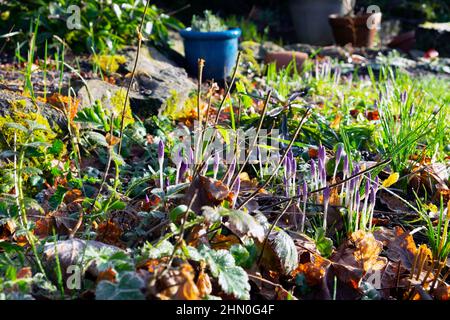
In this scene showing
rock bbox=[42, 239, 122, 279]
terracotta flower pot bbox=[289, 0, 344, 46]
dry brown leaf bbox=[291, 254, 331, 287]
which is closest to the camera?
rock bbox=[42, 239, 122, 279]

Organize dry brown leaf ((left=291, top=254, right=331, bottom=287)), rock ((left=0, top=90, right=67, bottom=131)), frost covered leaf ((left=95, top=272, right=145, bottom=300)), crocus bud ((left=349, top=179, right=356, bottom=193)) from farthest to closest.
A: rock ((left=0, top=90, right=67, bottom=131)) < crocus bud ((left=349, top=179, right=356, bottom=193)) < dry brown leaf ((left=291, top=254, right=331, bottom=287)) < frost covered leaf ((left=95, top=272, right=145, bottom=300))

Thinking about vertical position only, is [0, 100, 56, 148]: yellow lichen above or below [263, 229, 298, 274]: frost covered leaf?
above

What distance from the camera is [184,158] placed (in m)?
2.27

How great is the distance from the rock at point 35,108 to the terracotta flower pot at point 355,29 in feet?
17.9

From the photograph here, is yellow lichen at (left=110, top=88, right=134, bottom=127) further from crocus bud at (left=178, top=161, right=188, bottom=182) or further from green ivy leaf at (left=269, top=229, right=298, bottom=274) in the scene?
green ivy leaf at (left=269, top=229, right=298, bottom=274)

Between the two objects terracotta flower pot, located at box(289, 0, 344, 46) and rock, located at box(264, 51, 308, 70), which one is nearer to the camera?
rock, located at box(264, 51, 308, 70)

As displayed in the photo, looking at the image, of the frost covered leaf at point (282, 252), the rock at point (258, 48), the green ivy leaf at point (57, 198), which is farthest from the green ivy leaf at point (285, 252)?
the rock at point (258, 48)

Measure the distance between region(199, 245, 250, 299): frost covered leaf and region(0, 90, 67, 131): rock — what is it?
1.38 meters

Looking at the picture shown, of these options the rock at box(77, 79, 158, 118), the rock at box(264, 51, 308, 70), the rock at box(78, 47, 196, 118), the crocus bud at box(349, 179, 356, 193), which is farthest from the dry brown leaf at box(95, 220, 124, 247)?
the rock at box(264, 51, 308, 70)

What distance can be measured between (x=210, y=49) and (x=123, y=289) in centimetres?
371

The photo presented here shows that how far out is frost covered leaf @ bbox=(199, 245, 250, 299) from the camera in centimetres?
161

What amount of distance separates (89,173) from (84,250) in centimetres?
96
